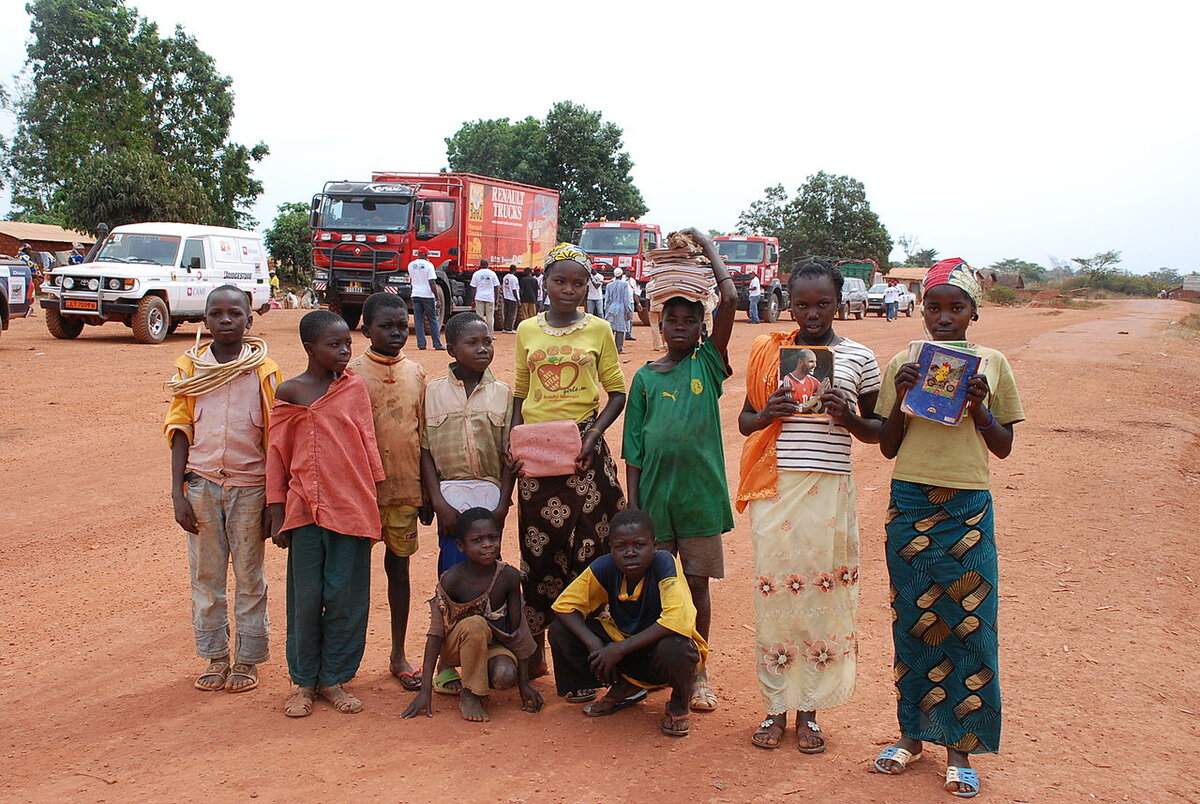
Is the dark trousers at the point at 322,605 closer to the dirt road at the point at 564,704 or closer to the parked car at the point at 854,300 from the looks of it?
the dirt road at the point at 564,704

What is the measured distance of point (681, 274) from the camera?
3795mm

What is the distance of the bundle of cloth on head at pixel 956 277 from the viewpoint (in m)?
3.35

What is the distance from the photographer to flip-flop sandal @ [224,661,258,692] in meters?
4.04

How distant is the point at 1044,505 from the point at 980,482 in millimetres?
4437

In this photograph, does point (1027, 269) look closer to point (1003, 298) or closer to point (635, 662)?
point (1003, 298)

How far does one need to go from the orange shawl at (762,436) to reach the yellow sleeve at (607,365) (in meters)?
0.64

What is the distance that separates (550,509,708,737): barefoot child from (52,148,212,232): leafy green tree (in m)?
29.6

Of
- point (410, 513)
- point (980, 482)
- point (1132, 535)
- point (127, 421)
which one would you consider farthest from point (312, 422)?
point (127, 421)

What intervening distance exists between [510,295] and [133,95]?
→ 23445mm

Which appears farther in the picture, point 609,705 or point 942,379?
point 609,705

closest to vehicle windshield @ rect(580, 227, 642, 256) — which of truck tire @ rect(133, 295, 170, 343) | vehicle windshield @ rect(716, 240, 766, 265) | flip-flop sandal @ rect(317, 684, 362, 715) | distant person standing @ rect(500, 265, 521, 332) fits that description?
distant person standing @ rect(500, 265, 521, 332)

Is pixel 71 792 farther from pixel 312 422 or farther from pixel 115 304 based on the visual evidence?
pixel 115 304

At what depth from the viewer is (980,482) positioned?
3.28 m

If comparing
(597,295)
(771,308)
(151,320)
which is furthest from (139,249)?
(771,308)
